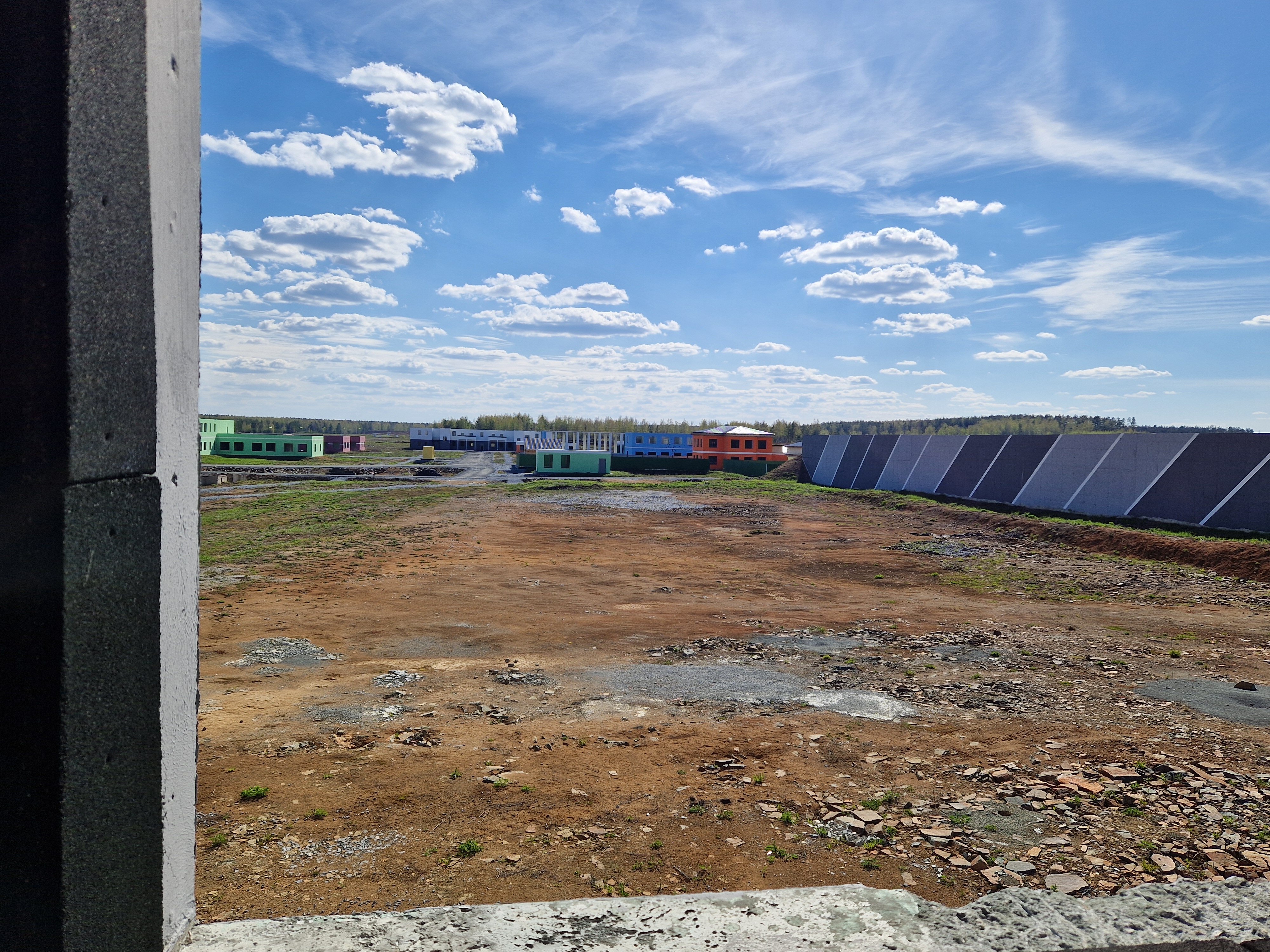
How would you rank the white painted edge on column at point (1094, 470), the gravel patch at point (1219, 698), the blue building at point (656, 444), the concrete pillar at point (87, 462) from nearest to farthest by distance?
the concrete pillar at point (87, 462) → the gravel patch at point (1219, 698) → the white painted edge on column at point (1094, 470) → the blue building at point (656, 444)

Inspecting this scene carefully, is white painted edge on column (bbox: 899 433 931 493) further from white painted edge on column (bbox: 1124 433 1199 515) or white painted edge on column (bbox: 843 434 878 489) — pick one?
white painted edge on column (bbox: 1124 433 1199 515)

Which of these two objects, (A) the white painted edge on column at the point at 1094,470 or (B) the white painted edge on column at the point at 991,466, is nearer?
(A) the white painted edge on column at the point at 1094,470

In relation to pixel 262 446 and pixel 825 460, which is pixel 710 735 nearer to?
pixel 825 460

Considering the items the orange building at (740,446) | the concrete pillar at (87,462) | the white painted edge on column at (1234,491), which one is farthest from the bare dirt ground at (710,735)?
the orange building at (740,446)

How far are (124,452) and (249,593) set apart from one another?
1295cm

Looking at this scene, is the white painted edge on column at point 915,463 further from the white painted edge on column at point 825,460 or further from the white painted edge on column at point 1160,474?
the white painted edge on column at point 1160,474

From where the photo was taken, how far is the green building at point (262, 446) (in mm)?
74625

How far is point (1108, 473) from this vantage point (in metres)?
26.1

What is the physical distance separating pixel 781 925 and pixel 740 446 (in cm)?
6751

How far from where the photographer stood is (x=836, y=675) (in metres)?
8.94

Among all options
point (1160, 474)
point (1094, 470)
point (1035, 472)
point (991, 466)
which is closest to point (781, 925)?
point (1160, 474)

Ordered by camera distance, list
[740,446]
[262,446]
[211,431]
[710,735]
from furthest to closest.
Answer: [211,431]
[262,446]
[740,446]
[710,735]

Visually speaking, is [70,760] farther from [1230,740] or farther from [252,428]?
[252,428]

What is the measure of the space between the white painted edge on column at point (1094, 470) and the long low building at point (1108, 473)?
0.11ft
